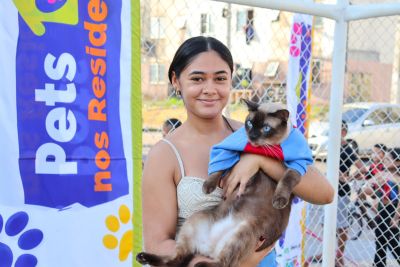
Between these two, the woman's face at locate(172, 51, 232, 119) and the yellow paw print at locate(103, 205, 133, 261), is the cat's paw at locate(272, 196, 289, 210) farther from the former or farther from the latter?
the yellow paw print at locate(103, 205, 133, 261)

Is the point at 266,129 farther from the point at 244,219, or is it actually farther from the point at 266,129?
the point at 244,219

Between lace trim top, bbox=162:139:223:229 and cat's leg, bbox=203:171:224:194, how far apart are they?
34 mm

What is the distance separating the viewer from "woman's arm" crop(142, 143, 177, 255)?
1.70m

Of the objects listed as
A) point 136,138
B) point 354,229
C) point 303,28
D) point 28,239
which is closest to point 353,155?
point 354,229

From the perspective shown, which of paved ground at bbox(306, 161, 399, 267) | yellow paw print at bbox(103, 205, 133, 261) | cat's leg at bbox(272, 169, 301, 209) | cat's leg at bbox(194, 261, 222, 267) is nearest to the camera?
cat's leg at bbox(194, 261, 222, 267)

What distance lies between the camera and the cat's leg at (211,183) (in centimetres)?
170

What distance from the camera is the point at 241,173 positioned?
1.76 m

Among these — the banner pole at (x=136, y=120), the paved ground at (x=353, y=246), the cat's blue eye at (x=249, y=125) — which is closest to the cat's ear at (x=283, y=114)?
the cat's blue eye at (x=249, y=125)

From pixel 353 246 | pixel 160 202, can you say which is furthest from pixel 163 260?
pixel 353 246

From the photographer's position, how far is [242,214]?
1.79 metres

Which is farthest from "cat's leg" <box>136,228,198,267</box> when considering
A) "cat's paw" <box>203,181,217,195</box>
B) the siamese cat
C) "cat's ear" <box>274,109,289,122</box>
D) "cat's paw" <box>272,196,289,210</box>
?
"cat's ear" <box>274,109,289,122</box>

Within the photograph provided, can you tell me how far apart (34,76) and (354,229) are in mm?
4477

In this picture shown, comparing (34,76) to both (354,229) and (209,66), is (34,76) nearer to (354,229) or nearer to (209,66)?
(209,66)

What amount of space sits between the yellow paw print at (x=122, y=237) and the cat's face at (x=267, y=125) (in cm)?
63
